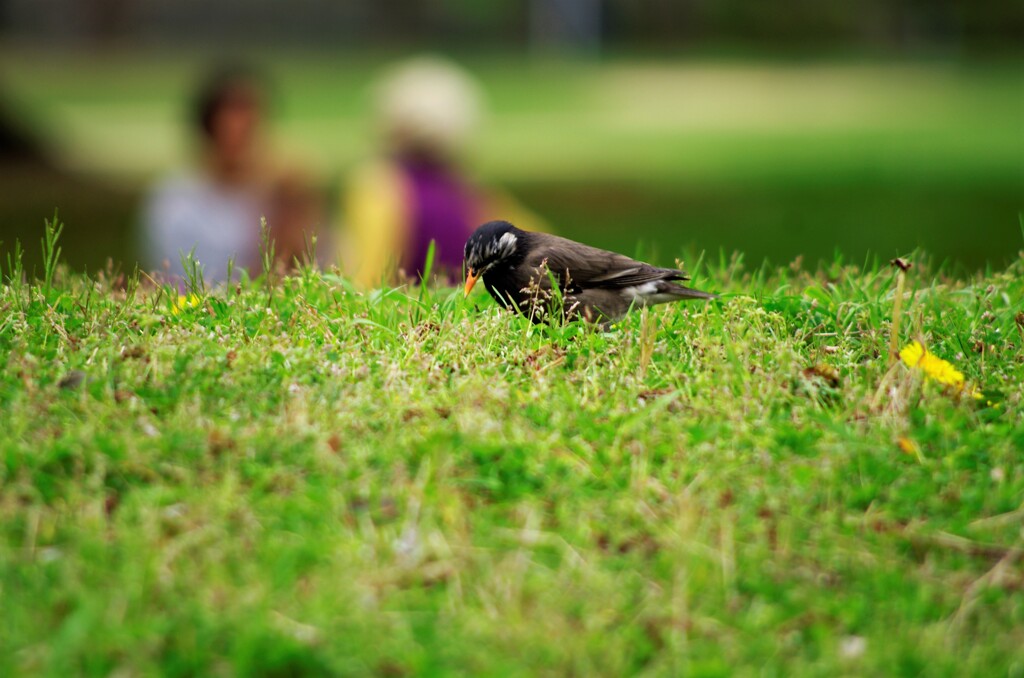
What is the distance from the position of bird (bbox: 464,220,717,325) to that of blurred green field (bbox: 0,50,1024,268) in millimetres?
673

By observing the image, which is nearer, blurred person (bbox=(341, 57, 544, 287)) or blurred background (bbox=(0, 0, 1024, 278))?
blurred person (bbox=(341, 57, 544, 287))

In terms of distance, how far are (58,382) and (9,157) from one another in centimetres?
1976

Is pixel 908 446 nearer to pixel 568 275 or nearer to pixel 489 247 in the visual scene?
pixel 568 275

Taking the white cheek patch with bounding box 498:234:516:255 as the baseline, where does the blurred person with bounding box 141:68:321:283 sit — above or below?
below

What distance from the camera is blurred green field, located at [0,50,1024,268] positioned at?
18.0m

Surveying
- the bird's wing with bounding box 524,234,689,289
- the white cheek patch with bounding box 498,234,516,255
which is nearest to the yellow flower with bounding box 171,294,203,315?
the white cheek patch with bounding box 498,234,516,255

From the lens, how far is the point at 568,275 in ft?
15.9

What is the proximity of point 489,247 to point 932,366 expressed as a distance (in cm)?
174

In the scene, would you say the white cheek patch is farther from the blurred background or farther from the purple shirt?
the purple shirt

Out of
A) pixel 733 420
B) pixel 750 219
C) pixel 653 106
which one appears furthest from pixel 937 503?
pixel 653 106

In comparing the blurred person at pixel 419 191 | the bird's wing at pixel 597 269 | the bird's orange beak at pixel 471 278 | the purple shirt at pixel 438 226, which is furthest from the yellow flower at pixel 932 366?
the purple shirt at pixel 438 226

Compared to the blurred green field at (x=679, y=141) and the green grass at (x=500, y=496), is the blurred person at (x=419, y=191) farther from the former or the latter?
the green grass at (x=500, y=496)

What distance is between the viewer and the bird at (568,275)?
4871 mm

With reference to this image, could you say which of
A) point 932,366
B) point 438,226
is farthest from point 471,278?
point 438,226
